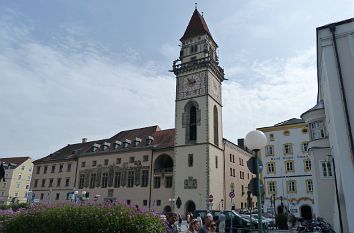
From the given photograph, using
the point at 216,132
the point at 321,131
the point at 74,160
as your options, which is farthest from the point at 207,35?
the point at 74,160

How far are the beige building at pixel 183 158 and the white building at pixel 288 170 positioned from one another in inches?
272

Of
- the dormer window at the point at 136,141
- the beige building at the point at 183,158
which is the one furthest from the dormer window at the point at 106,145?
the dormer window at the point at 136,141

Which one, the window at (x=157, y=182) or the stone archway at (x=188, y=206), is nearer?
the stone archway at (x=188, y=206)

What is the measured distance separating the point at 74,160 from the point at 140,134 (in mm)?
14137

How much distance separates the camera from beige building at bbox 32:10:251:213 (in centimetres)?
4203

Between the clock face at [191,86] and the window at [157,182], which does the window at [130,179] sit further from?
the clock face at [191,86]

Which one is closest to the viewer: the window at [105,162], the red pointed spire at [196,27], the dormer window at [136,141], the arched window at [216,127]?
the arched window at [216,127]

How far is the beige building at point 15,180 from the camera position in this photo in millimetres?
83500

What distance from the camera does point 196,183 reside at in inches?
1617

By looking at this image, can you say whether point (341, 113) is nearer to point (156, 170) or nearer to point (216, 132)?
point (216, 132)

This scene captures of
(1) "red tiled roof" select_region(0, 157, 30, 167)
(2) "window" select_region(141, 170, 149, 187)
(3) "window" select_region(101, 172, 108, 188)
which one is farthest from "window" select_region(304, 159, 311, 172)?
(1) "red tiled roof" select_region(0, 157, 30, 167)

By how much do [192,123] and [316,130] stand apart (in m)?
22.8

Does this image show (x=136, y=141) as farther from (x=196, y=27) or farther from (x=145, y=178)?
(x=196, y=27)

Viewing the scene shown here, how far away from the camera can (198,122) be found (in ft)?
145
